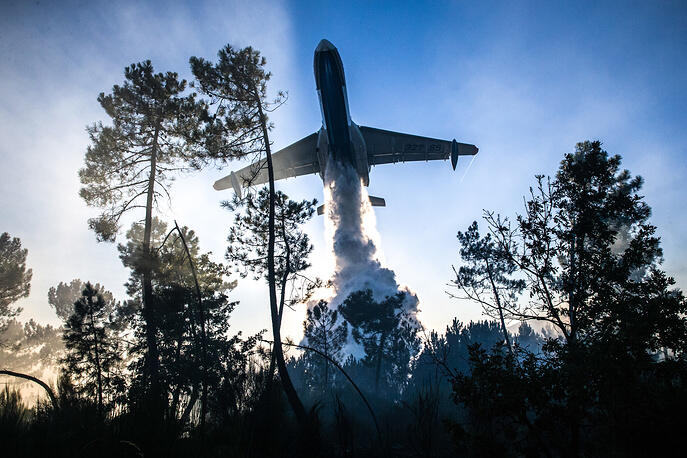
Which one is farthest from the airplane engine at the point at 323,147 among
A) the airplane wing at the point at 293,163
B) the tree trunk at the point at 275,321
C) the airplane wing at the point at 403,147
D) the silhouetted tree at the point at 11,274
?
the silhouetted tree at the point at 11,274

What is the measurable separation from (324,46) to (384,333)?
24045 mm

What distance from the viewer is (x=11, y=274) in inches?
1103

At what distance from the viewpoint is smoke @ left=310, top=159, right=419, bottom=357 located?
30.2 meters

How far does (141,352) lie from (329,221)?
21701mm

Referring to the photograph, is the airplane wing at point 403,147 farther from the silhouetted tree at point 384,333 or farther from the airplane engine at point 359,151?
the silhouetted tree at point 384,333

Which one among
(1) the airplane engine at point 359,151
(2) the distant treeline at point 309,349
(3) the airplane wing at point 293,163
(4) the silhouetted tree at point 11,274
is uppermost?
(3) the airplane wing at point 293,163

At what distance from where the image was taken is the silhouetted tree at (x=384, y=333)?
27.0m

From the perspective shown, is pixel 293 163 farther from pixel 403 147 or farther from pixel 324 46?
pixel 324 46

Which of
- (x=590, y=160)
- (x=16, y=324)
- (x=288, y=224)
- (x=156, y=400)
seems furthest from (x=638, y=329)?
(x=16, y=324)

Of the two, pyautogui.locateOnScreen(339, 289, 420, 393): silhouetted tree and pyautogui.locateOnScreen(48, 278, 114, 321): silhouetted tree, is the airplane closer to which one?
pyautogui.locateOnScreen(339, 289, 420, 393): silhouetted tree

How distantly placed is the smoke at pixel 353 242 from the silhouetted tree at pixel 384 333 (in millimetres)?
2233

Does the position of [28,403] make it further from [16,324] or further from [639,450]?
[16,324]

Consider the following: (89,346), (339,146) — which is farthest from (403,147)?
(89,346)

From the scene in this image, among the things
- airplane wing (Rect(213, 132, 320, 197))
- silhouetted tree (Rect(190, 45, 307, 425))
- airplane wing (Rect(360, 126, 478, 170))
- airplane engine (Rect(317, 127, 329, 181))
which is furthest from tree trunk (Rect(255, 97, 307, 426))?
airplane wing (Rect(360, 126, 478, 170))
